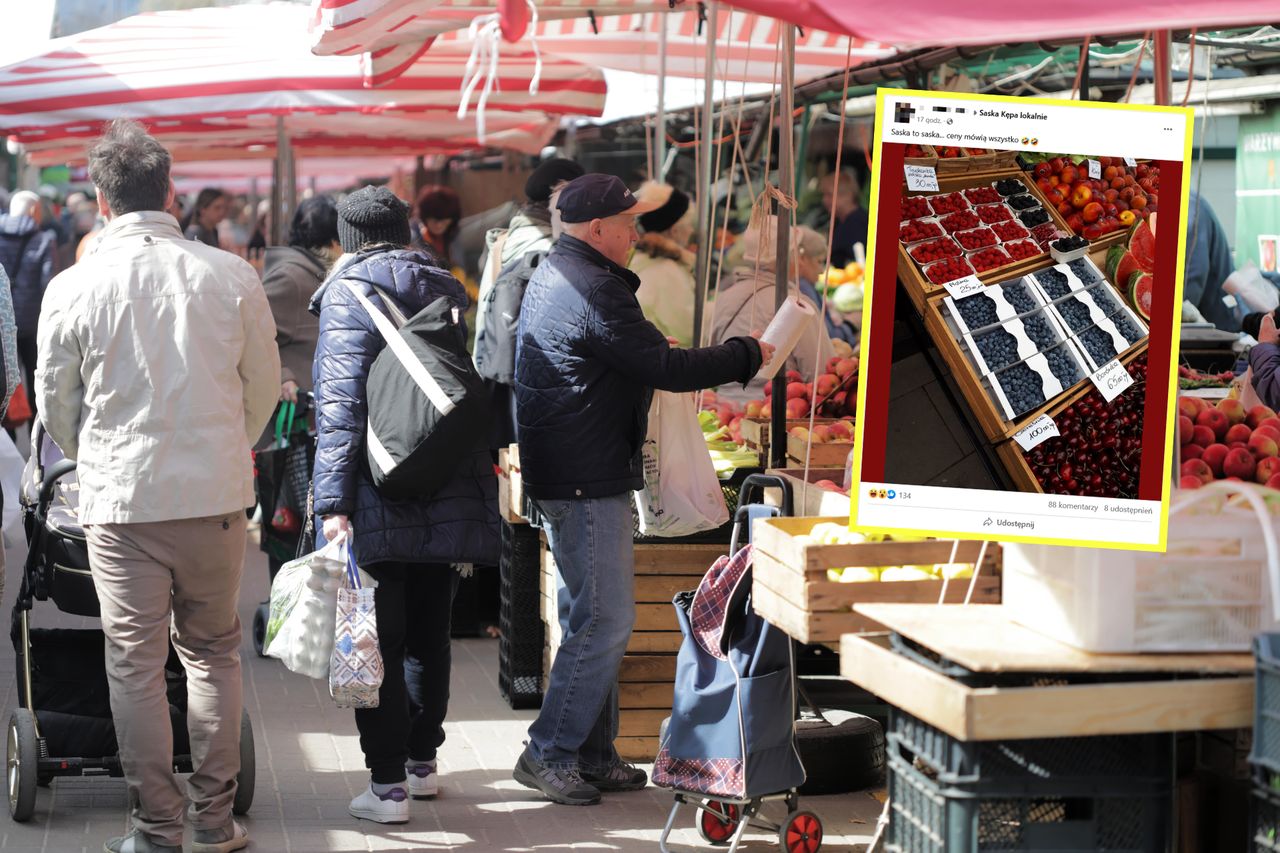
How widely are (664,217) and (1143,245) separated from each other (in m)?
5.61

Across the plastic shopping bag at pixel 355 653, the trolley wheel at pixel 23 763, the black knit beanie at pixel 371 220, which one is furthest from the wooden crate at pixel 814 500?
the trolley wheel at pixel 23 763

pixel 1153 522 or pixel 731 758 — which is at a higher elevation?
pixel 1153 522

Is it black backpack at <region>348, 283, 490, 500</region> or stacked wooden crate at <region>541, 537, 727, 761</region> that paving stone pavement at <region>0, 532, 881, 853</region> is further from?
black backpack at <region>348, 283, 490, 500</region>

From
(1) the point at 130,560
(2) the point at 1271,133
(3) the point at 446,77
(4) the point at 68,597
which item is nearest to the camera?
(1) the point at 130,560

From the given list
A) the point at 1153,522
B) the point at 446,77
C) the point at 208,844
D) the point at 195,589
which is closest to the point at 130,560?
the point at 195,589

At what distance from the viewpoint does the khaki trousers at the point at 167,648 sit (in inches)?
177

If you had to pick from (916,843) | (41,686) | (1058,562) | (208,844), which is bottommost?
(208,844)

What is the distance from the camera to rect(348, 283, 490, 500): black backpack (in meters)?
4.89

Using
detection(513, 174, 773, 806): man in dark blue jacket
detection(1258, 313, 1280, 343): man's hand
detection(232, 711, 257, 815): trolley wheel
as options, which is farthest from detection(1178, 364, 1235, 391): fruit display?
detection(232, 711, 257, 815): trolley wheel

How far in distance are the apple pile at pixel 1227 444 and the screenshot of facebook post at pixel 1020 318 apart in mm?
440

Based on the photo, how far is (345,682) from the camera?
4.84m

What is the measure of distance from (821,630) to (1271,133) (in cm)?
834

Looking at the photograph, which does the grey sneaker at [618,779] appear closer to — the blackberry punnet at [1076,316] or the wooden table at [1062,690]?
the wooden table at [1062,690]

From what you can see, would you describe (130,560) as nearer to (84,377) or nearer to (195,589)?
(195,589)
